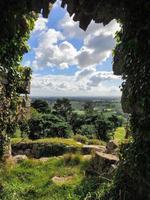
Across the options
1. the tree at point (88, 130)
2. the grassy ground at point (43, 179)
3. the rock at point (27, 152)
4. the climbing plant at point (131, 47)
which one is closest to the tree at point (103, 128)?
the tree at point (88, 130)

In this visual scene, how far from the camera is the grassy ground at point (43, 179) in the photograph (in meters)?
15.3

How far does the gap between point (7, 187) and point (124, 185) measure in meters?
8.13

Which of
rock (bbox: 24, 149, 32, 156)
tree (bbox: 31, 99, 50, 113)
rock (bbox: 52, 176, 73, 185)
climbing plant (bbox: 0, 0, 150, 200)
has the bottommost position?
rock (bbox: 24, 149, 32, 156)

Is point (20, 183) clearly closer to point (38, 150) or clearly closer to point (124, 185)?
point (38, 150)

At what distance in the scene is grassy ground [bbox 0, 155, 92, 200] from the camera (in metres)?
15.3

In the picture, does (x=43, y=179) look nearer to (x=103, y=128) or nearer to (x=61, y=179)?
(x=61, y=179)

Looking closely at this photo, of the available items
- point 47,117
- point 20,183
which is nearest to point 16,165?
point 20,183

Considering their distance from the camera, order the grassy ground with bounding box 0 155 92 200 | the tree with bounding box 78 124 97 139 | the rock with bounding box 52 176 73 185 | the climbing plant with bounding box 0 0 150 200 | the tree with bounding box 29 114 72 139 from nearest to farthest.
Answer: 1. the climbing plant with bounding box 0 0 150 200
2. the grassy ground with bounding box 0 155 92 200
3. the rock with bounding box 52 176 73 185
4. the tree with bounding box 29 114 72 139
5. the tree with bounding box 78 124 97 139

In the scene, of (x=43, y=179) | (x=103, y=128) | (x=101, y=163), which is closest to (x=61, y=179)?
(x=43, y=179)

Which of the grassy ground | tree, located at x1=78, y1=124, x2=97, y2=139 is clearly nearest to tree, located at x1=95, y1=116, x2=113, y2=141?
tree, located at x1=78, y1=124, x2=97, y2=139

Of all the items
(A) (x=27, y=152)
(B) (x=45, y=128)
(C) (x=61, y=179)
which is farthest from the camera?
(B) (x=45, y=128)

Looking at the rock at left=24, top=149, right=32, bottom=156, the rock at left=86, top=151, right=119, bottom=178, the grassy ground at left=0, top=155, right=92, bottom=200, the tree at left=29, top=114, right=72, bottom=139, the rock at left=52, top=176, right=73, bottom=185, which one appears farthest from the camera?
the tree at left=29, top=114, right=72, bottom=139

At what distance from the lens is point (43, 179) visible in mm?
17844

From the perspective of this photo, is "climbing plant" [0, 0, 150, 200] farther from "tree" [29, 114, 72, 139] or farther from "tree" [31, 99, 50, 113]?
"tree" [31, 99, 50, 113]
